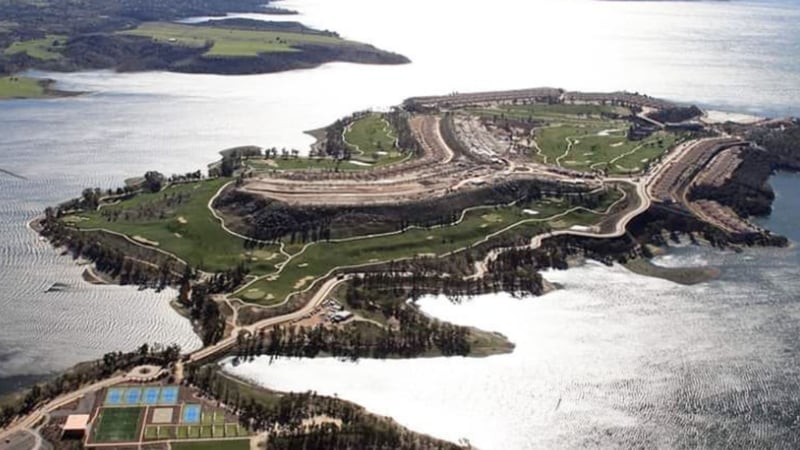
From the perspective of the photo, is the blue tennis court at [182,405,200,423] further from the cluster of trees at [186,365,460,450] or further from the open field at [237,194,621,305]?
the open field at [237,194,621,305]

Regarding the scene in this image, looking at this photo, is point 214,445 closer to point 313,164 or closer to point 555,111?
point 313,164

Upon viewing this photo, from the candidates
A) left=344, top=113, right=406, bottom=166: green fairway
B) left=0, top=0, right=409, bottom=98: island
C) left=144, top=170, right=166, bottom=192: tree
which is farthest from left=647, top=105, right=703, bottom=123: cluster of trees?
left=144, top=170, right=166, bottom=192: tree

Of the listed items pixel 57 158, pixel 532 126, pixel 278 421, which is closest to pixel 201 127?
pixel 57 158

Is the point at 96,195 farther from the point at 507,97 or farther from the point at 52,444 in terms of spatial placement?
the point at 507,97

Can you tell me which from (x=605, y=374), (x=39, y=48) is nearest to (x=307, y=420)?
(x=605, y=374)

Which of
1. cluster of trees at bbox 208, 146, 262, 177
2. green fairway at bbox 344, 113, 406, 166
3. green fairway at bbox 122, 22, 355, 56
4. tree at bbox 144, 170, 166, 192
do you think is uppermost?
green fairway at bbox 122, 22, 355, 56

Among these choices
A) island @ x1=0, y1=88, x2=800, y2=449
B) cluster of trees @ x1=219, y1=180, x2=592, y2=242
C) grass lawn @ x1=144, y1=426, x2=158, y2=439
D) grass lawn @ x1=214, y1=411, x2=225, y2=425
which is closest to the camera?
grass lawn @ x1=144, y1=426, x2=158, y2=439
